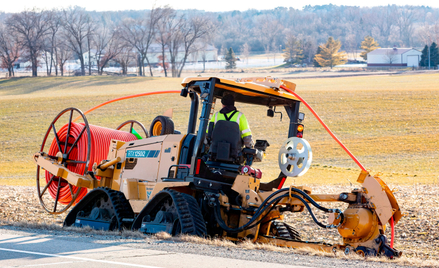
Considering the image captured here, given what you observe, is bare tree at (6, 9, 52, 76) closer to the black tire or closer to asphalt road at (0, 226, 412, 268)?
the black tire

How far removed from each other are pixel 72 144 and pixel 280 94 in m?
5.69

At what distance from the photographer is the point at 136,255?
22.5 ft

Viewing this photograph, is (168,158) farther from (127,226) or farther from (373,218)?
(373,218)

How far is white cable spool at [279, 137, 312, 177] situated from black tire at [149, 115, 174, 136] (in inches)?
104

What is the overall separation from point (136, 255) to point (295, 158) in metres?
2.84

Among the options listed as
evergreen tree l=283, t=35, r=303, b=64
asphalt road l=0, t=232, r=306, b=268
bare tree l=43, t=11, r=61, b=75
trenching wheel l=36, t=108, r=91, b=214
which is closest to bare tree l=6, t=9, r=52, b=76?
bare tree l=43, t=11, r=61, b=75

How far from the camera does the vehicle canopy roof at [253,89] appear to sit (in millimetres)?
8688

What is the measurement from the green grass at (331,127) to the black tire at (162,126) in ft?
37.9

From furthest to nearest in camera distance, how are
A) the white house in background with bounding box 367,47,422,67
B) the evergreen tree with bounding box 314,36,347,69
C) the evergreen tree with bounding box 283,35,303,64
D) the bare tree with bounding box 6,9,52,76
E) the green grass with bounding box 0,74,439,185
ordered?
the evergreen tree with bounding box 283,35,303,64
the evergreen tree with bounding box 314,36,347,69
the white house in background with bounding box 367,47,422,67
the bare tree with bounding box 6,9,52,76
the green grass with bounding box 0,74,439,185

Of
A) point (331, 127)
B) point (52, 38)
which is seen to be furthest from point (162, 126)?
point (52, 38)

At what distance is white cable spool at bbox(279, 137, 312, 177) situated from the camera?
8.00m

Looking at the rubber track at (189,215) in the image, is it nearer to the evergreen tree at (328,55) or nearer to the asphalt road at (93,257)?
the asphalt road at (93,257)

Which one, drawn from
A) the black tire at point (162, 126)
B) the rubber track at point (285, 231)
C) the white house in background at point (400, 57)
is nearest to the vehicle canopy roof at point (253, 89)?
the black tire at point (162, 126)

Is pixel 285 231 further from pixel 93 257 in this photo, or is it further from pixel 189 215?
pixel 93 257
